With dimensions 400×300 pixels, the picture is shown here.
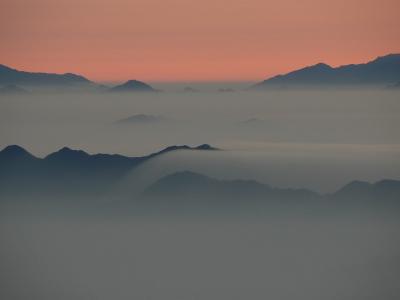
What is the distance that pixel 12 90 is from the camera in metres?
27.1

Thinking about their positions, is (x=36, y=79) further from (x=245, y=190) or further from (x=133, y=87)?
(x=245, y=190)

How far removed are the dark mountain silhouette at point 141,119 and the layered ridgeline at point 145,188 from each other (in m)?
2.61

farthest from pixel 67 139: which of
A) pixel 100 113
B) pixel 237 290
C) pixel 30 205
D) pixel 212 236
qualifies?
pixel 237 290

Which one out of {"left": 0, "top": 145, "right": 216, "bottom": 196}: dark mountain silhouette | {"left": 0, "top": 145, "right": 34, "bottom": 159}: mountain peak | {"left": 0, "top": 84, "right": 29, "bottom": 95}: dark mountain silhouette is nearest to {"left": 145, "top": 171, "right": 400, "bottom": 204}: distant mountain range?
{"left": 0, "top": 145, "right": 216, "bottom": 196}: dark mountain silhouette

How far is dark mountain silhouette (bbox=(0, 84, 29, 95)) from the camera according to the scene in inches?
1049

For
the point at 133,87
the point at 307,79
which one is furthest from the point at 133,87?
the point at 307,79

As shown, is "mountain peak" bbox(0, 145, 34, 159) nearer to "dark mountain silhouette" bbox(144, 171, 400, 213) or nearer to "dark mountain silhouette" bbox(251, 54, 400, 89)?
"dark mountain silhouette" bbox(144, 171, 400, 213)

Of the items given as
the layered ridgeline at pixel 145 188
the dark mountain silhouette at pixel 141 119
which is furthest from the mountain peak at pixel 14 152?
the dark mountain silhouette at pixel 141 119

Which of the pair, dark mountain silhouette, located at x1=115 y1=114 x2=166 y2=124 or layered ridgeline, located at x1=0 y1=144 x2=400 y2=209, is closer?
dark mountain silhouette, located at x1=115 y1=114 x2=166 y2=124

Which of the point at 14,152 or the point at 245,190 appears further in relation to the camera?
the point at 245,190

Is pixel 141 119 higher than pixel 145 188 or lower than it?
higher

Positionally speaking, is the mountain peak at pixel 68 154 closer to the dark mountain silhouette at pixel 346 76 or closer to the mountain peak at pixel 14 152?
the mountain peak at pixel 14 152

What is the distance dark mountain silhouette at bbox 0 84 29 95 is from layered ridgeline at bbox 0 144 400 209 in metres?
2.42

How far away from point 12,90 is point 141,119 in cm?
548
